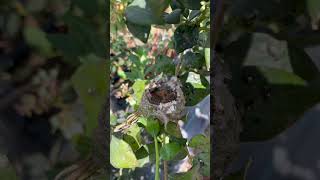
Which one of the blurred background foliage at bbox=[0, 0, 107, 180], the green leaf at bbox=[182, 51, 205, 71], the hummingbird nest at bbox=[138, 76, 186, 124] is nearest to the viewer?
the blurred background foliage at bbox=[0, 0, 107, 180]

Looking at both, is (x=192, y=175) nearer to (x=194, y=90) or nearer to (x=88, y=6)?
(x=194, y=90)

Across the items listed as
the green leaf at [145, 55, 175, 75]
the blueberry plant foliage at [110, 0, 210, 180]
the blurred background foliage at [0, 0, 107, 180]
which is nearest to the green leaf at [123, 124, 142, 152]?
the blueberry plant foliage at [110, 0, 210, 180]

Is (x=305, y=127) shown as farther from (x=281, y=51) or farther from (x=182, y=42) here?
(x=182, y=42)

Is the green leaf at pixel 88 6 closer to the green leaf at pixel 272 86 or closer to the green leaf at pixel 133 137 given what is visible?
the green leaf at pixel 272 86

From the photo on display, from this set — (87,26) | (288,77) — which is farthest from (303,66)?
(87,26)

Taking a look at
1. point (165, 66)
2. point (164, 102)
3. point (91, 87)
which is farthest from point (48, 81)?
point (165, 66)

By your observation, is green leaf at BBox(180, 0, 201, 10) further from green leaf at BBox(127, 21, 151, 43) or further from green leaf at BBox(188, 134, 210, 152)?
green leaf at BBox(188, 134, 210, 152)
